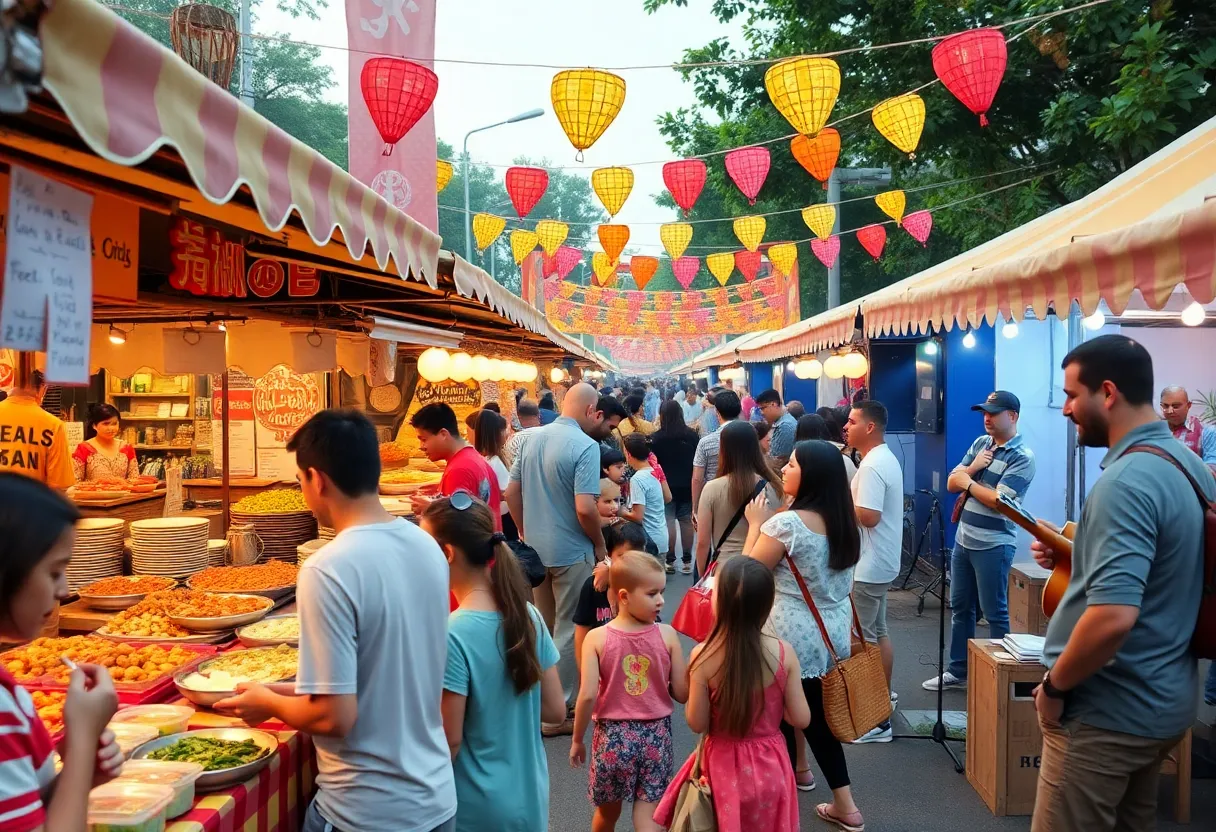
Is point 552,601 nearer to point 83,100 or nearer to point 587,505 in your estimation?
point 587,505

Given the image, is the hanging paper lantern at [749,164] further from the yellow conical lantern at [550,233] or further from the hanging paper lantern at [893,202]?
the yellow conical lantern at [550,233]

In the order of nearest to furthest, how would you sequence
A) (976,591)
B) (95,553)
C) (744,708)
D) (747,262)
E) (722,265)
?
(744,708) → (95,553) → (976,591) → (747,262) → (722,265)

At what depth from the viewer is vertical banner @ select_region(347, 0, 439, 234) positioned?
26.1 feet

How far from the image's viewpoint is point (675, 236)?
1661 centimetres

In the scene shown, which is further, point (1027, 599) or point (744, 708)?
point (1027, 599)

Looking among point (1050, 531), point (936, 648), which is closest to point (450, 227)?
point (936, 648)

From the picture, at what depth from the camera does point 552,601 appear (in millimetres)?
6121

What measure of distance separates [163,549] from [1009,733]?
4.76 metres

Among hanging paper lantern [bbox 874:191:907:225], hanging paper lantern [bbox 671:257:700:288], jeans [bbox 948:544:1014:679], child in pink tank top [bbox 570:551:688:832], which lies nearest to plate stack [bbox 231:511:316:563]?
child in pink tank top [bbox 570:551:688:832]

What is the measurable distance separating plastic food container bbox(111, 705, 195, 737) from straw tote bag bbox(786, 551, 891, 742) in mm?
2652

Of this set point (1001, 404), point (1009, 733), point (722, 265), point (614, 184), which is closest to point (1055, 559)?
point (1009, 733)

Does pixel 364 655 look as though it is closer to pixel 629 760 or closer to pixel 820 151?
pixel 629 760

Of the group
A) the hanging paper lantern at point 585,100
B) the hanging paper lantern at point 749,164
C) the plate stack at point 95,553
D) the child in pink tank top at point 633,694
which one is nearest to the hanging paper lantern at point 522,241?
the hanging paper lantern at point 749,164

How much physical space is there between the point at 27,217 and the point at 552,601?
4.78 metres
